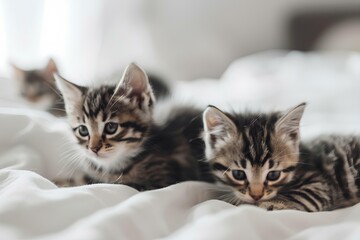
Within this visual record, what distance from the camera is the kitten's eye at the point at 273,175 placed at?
1.03m

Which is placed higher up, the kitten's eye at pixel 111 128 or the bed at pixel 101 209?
the kitten's eye at pixel 111 128

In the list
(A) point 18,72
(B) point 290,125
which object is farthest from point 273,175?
(A) point 18,72

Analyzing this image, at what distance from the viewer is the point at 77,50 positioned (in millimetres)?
2391

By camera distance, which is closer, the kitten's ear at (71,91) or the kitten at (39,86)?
the kitten's ear at (71,91)

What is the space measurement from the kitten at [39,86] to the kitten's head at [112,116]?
0.62 metres

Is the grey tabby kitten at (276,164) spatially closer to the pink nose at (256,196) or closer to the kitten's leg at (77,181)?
the pink nose at (256,196)

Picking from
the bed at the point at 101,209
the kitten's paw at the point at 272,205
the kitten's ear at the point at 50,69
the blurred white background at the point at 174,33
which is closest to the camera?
the bed at the point at 101,209

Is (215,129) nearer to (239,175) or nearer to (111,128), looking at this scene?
(239,175)

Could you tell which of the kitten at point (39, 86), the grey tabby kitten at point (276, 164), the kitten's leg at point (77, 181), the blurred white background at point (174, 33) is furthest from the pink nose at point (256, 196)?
the blurred white background at point (174, 33)

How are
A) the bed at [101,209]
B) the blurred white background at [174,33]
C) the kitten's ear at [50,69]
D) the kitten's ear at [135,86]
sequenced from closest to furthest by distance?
1. the bed at [101,209]
2. the kitten's ear at [135,86]
3. the kitten's ear at [50,69]
4. the blurred white background at [174,33]

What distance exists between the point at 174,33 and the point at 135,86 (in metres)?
2.37

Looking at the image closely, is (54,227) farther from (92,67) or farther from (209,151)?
(92,67)

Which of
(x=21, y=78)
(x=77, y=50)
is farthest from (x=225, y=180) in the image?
(x=77, y=50)

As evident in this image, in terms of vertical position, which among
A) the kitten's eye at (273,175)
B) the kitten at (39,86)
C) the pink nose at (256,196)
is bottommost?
the kitten at (39,86)
